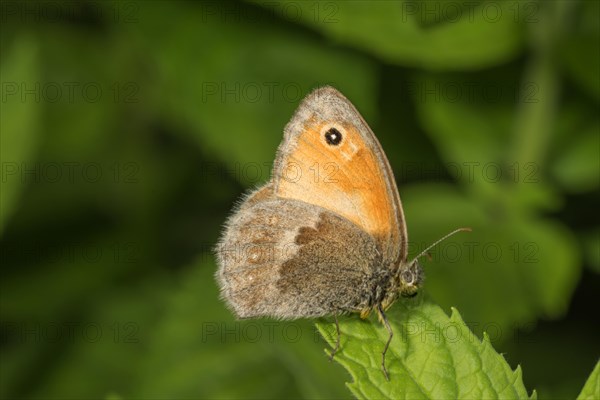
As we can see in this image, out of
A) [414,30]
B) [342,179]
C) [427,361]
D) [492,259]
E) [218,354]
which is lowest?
[218,354]

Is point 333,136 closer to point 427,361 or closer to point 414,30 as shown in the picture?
point 427,361

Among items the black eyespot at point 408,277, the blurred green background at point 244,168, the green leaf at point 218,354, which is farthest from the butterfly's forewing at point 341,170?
the green leaf at point 218,354

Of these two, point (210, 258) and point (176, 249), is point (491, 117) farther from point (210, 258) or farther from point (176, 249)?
point (176, 249)

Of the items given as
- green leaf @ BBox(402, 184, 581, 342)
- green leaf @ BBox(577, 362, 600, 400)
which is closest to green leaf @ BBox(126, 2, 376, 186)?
green leaf @ BBox(402, 184, 581, 342)

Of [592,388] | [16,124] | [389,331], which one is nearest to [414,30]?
[389,331]

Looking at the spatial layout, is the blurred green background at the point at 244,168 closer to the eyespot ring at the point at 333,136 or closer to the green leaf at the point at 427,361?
the eyespot ring at the point at 333,136

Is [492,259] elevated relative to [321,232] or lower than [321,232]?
lower

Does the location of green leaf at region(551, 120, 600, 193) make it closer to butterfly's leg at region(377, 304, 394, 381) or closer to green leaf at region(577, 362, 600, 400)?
Answer: butterfly's leg at region(377, 304, 394, 381)
